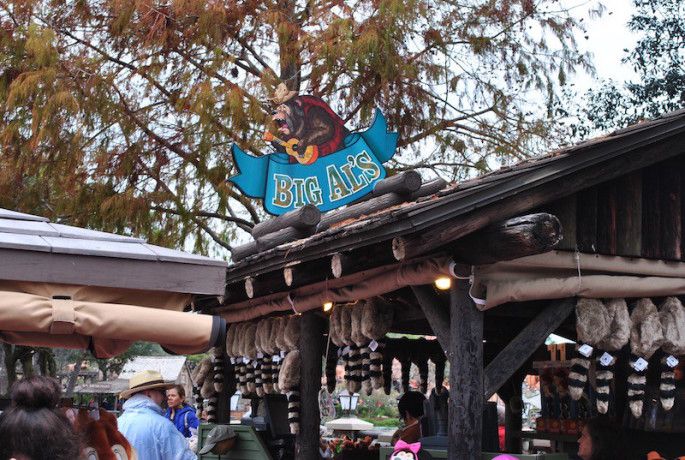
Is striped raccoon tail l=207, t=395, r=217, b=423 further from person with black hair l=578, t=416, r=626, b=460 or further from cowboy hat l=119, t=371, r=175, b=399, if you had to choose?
person with black hair l=578, t=416, r=626, b=460

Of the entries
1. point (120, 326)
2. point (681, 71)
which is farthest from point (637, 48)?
point (120, 326)

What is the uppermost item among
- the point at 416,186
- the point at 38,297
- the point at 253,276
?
the point at 416,186

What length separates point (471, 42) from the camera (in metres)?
18.1

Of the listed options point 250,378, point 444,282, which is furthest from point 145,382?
point 250,378

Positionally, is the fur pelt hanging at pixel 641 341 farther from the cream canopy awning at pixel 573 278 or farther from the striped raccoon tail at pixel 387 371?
the striped raccoon tail at pixel 387 371

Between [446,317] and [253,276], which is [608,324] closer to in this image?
[446,317]

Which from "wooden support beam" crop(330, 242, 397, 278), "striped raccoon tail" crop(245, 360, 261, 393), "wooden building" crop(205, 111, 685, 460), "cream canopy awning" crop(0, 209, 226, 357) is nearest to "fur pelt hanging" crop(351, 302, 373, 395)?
"wooden building" crop(205, 111, 685, 460)

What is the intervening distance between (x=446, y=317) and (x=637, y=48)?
16.1 metres

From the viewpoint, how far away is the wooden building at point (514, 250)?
21.4 feet

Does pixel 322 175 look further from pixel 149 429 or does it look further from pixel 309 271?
pixel 149 429

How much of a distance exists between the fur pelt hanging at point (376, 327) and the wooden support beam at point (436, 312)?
2.86 feet

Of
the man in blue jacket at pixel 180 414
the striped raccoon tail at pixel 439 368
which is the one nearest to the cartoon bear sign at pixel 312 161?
the striped raccoon tail at pixel 439 368

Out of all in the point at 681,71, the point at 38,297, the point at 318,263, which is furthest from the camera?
the point at 681,71

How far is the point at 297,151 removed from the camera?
36.8ft
